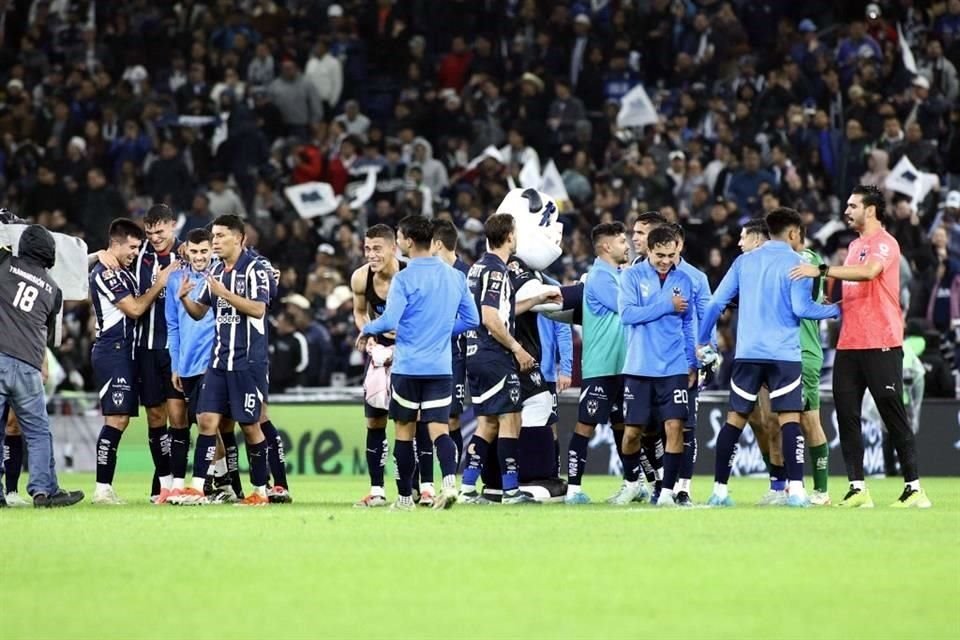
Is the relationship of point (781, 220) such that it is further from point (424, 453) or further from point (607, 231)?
point (424, 453)

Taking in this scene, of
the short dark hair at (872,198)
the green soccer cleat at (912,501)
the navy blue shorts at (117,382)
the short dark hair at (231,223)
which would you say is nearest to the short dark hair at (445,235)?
the short dark hair at (231,223)

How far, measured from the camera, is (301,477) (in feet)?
74.1

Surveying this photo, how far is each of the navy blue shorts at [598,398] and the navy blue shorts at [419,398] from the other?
1.97 m

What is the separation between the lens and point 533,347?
15.4 metres

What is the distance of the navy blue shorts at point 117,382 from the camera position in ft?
49.7

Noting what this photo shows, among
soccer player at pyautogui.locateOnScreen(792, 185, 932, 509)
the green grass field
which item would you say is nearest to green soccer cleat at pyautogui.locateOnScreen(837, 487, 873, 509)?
soccer player at pyautogui.locateOnScreen(792, 185, 932, 509)

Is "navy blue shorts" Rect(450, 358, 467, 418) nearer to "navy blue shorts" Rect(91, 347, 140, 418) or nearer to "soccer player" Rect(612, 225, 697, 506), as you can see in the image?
"soccer player" Rect(612, 225, 697, 506)

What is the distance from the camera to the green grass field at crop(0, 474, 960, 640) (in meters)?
7.47

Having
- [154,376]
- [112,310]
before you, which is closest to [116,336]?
[112,310]

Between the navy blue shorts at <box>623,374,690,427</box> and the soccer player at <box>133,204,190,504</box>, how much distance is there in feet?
13.7

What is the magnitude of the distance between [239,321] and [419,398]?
200cm

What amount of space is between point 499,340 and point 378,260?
1.34m

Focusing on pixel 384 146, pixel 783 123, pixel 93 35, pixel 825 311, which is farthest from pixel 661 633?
pixel 93 35

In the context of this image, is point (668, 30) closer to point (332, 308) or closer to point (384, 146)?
point (384, 146)
